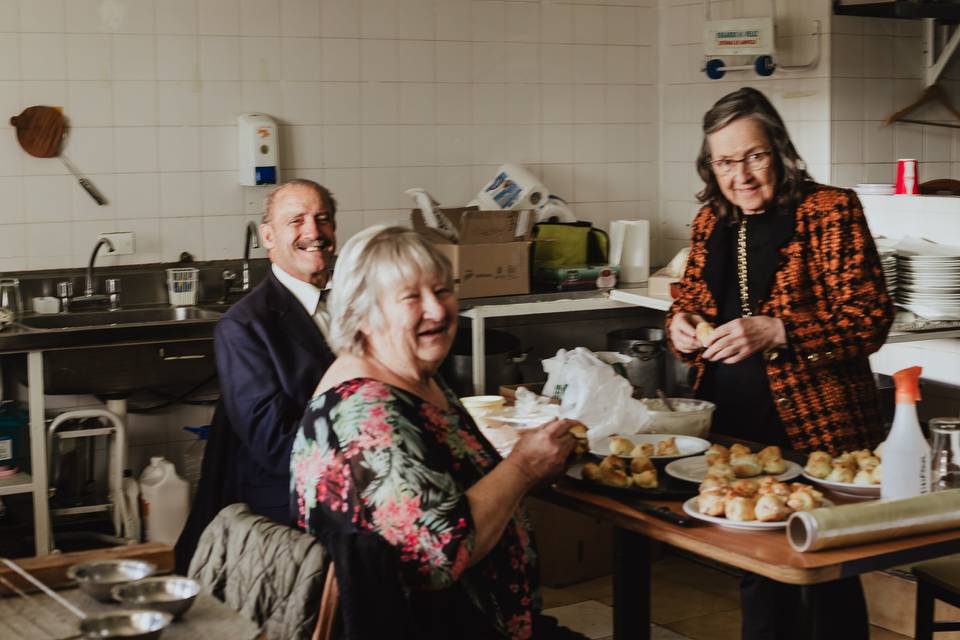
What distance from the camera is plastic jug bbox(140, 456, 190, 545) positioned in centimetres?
430

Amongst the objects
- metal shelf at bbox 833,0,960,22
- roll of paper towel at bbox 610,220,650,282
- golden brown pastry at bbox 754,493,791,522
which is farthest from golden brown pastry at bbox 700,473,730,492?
roll of paper towel at bbox 610,220,650,282

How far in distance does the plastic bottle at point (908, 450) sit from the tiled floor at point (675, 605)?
1.62 m

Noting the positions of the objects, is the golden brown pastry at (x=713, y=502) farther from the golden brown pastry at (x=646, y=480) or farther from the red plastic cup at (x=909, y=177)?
the red plastic cup at (x=909, y=177)

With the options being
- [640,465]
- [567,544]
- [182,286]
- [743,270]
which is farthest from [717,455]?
[182,286]

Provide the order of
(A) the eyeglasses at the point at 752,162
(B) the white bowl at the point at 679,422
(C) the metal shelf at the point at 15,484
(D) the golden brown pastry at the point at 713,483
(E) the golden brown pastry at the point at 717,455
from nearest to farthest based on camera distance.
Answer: (D) the golden brown pastry at the point at 713,483 < (E) the golden brown pastry at the point at 717,455 < (B) the white bowl at the point at 679,422 < (A) the eyeglasses at the point at 752,162 < (C) the metal shelf at the point at 15,484

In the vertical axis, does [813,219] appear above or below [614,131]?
below

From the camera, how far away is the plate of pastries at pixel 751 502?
200 centimetres

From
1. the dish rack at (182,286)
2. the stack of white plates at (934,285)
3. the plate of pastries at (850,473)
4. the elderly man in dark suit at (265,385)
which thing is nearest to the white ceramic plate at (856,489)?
the plate of pastries at (850,473)

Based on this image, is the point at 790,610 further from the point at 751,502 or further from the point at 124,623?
the point at 124,623

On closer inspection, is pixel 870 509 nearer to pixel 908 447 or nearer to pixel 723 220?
pixel 908 447

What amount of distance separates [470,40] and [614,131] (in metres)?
0.82

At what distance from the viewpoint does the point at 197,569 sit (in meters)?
2.01

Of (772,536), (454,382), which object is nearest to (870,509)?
→ (772,536)

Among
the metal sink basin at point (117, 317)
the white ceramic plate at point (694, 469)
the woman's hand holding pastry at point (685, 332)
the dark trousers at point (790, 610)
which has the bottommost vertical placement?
the dark trousers at point (790, 610)
